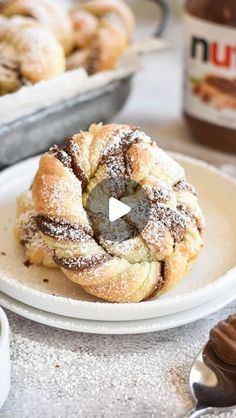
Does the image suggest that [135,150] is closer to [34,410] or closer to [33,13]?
[34,410]

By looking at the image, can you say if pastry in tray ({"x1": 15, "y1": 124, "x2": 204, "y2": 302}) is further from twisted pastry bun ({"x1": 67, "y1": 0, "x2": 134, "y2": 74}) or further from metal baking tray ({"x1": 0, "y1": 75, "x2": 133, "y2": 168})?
twisted pastry bun ({"x1": 67, "y1": 0, "x2": 134, "y2": 74})

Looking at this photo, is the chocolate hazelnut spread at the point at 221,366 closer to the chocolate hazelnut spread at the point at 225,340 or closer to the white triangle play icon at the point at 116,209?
the chocolate hazelnut spread at the point at 225,340

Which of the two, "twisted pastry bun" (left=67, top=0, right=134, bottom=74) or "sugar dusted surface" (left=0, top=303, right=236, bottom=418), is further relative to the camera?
"twisted pastry bun" (left=67, top=0, right=134, bottom=74)

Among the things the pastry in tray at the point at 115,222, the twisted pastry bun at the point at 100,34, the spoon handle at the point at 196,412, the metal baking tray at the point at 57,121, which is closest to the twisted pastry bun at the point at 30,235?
the pastry in tray at the point at 115,222

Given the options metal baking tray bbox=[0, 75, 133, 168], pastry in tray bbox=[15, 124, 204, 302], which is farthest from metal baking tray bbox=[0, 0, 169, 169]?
pastry in tray bbox=[15, 124, 204, 302]

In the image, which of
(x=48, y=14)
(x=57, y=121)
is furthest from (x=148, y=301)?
(x=48, y=14)

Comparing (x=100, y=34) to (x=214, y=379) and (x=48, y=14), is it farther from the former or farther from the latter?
(x=214, y=379)
